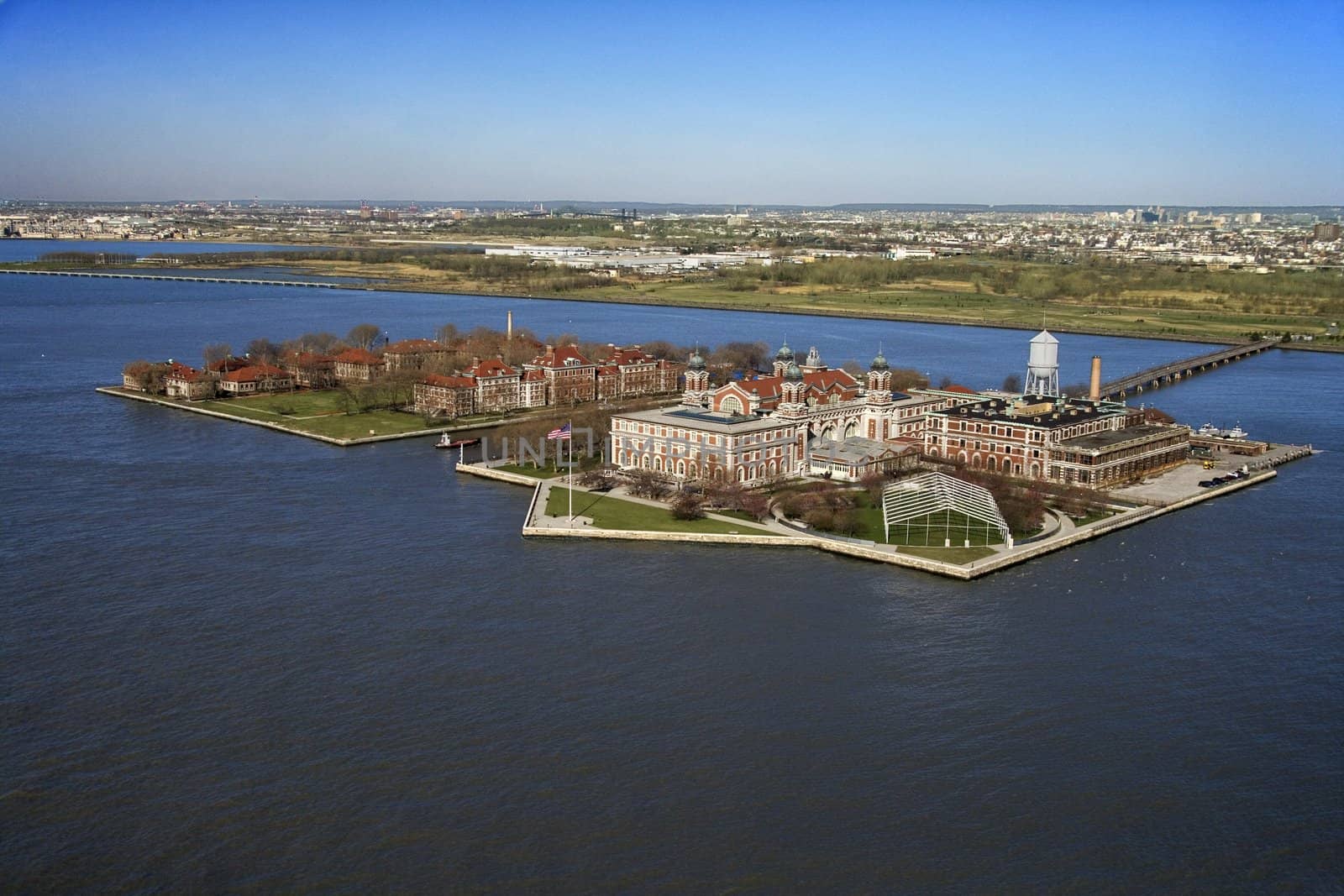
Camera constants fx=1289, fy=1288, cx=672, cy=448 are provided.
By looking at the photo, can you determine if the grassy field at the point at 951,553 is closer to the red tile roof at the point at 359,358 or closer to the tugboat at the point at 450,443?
the tugboat at the point at 450,443

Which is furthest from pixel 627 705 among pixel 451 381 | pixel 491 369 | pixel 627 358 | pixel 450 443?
pixel 627 358

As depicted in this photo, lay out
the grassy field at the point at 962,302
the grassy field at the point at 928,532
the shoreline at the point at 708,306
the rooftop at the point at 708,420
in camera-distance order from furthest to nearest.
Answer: the grassy field at the point at 962,302 < the shoreline at the point at 708,306 < the rooftop at the point at 708,420 < the grassy field at the point at 928,532

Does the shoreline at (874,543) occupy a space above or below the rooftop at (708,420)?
below

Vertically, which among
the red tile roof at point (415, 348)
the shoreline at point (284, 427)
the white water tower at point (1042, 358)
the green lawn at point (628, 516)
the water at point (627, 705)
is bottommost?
the water at point (627, 705)

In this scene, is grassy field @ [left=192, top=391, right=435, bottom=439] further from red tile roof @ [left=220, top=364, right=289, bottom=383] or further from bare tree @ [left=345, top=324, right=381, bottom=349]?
bare tree @ [left=345, top=324, right=381, bottom=349]

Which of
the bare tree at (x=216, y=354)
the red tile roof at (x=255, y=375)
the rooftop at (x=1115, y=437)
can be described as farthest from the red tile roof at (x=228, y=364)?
the rooftop at (x=1115, y=437)

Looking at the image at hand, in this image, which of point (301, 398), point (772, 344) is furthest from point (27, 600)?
point (772, 344)

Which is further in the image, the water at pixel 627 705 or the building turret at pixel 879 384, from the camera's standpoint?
the building turret at pixel 879 384

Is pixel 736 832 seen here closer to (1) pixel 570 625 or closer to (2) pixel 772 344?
(1) pixel 570 625
